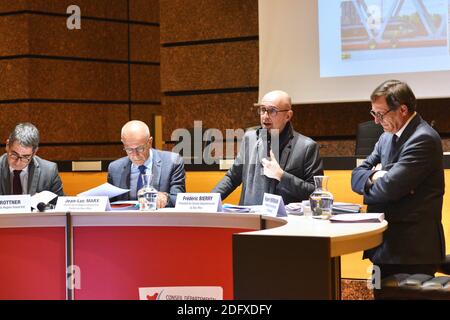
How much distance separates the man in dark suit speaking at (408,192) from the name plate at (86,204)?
1191 millimetres

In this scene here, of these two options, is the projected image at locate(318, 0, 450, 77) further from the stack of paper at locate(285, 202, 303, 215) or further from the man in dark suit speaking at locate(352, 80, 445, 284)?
the stack of paper at locate(285, 202, 303, 215)

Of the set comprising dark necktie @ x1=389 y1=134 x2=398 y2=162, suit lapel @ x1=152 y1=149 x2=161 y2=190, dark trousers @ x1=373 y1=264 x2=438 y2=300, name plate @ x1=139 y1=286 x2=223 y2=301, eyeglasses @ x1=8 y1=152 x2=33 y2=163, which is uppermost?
dark necktie @ x1=389 y1=134 x2=398 y2=162

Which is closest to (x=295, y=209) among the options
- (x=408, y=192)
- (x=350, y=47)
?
(x=408, y=192)

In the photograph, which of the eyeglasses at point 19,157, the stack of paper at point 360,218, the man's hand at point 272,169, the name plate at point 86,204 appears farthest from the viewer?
the eyeglasses at point 19,157

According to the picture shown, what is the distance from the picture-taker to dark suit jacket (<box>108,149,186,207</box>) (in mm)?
4367

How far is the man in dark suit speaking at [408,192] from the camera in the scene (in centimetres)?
331

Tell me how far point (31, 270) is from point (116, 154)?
4.91 meters

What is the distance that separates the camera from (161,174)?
4395 millimetres

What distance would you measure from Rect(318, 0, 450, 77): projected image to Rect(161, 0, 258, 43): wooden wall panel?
3.06 ft

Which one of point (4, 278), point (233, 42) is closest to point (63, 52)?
point (233, 42)

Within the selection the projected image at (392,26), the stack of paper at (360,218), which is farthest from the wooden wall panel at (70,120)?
the stack of paper at (360,218)

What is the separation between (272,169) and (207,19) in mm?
3499

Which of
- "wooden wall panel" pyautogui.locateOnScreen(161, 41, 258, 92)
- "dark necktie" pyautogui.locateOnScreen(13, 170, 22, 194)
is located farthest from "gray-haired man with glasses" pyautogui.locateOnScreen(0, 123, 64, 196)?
"wooden wall panel" pyautogui.locateOnScreen(161, 41, 258, 92)

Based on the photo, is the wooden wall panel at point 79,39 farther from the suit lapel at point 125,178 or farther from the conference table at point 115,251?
the conference table at point 115,251
